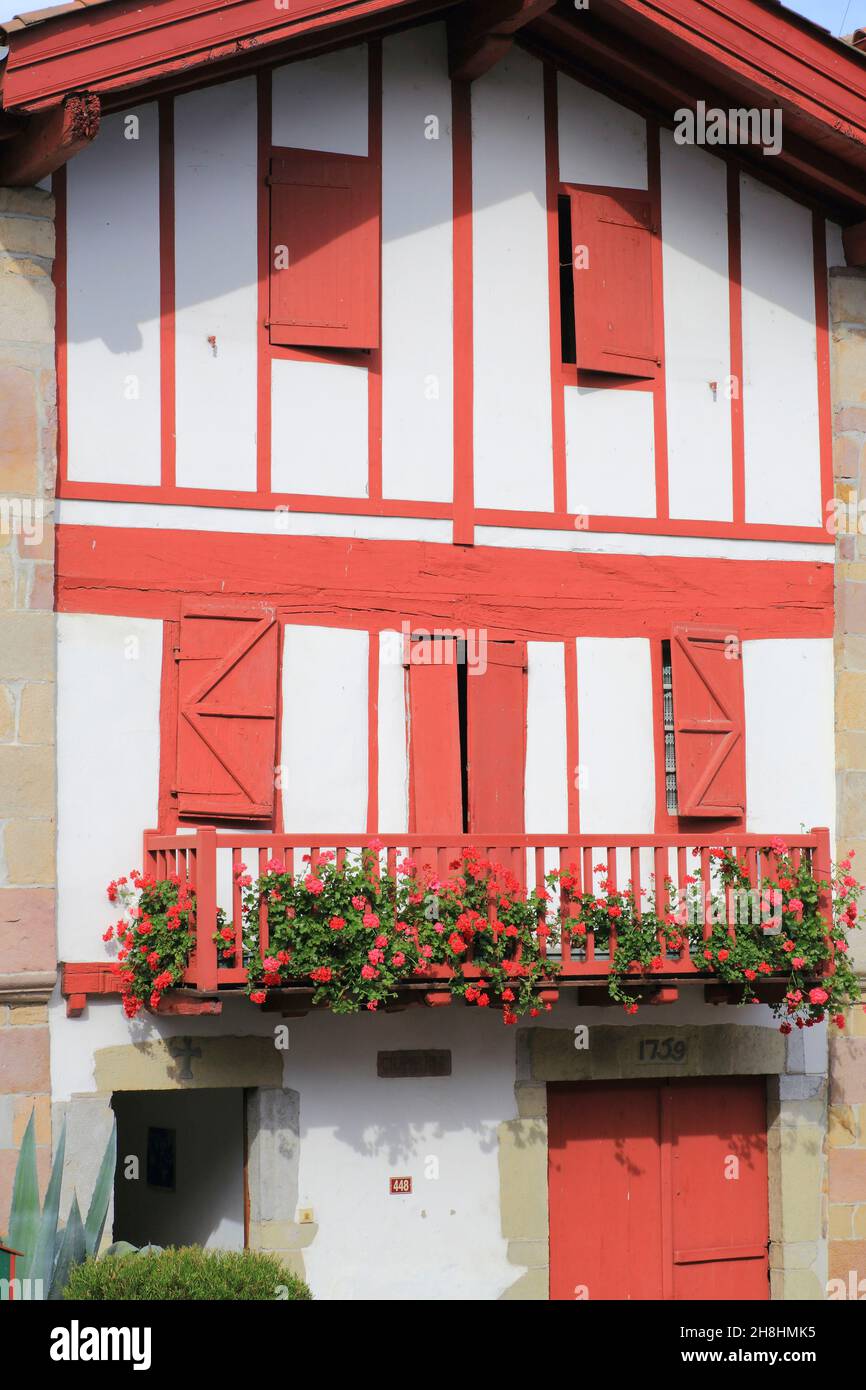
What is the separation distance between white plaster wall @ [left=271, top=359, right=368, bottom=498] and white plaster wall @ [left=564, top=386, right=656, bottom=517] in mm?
1592

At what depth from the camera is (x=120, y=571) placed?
41.8ft

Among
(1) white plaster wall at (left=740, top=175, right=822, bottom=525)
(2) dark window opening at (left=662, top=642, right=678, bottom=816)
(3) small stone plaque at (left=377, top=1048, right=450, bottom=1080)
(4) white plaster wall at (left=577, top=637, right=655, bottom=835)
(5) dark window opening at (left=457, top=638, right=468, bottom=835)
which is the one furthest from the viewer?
(1) white plaster wall at (left=740, top=175, right=822, bottom=525)

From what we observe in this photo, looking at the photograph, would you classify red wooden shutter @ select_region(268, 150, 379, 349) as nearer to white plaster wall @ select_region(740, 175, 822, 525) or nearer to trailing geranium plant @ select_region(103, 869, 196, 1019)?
white plaster wall @ select_region(740, 175, 822, 525)

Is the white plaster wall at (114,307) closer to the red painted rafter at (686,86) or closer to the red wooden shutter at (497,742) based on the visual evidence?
the red wooden shutter at (497,742)

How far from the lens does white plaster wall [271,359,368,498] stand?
13.2m

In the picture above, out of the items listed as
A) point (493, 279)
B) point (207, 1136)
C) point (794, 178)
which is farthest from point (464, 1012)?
point (794, 178)

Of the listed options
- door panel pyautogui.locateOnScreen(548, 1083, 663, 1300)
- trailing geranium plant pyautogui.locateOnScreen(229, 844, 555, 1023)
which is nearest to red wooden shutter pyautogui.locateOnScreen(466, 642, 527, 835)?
trailing geranium plant pyautogui.locateOnScreen(229, 844, 555, 1023)

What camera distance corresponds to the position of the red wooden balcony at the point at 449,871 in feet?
38.5

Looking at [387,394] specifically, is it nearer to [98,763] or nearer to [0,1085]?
[98,763]

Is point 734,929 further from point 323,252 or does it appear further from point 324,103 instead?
point 324,103

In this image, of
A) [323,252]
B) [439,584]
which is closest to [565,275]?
[323,252]

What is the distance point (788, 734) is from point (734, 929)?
6.95 feet

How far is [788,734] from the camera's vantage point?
14.2 m

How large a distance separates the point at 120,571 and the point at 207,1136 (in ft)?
14.8
